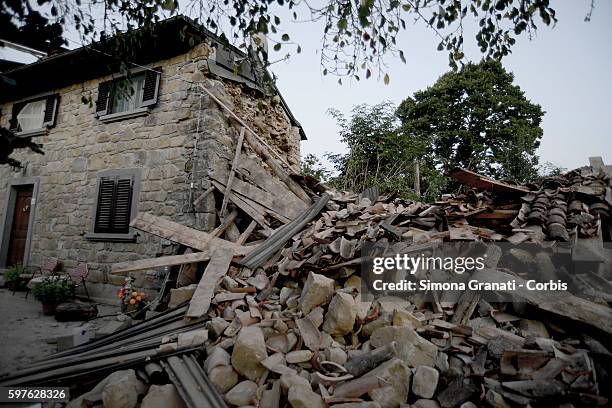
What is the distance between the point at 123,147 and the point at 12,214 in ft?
14.8

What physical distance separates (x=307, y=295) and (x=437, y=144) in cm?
1722

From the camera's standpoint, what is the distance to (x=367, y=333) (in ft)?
8.79

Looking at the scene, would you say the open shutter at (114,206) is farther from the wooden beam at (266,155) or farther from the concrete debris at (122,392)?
the concrete debris at (122,392)

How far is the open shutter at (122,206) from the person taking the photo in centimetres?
620

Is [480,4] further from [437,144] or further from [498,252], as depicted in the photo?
[437,144]

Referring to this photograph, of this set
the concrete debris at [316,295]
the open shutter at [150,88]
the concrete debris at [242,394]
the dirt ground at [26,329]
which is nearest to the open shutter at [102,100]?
the open shutter at [150,88]

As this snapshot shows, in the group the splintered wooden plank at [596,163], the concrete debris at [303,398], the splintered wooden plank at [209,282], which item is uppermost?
the splintered wooden plank at [596,163]

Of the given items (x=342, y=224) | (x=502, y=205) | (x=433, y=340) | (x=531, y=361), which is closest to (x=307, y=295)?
(x=433, y=340)

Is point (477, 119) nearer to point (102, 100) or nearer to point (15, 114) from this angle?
point (102, 100)

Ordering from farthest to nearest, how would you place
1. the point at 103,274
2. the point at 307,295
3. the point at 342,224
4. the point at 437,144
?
the point at 437,144 → the point at 103,274 → the point at 342,224 → the point at 307,295

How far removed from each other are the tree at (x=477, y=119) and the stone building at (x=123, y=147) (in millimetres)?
12206

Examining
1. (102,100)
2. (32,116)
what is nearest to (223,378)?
(102,100)

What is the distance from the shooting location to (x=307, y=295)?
2.90 m

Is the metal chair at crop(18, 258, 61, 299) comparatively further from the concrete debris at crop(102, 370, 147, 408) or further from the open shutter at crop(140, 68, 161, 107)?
the concrete debris at crop(102, 370, 147, 408)
